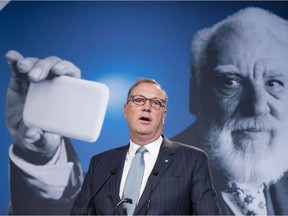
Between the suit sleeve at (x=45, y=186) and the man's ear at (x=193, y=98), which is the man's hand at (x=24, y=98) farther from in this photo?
the man's ear at (x=193, y=98)

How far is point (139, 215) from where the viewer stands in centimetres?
160

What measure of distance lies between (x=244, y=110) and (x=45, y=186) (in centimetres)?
203

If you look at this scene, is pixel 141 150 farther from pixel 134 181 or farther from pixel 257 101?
pixel 257 101

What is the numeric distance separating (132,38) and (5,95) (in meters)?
1.38

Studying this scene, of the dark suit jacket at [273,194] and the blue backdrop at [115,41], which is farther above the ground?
the blue backdrop at [115,41]

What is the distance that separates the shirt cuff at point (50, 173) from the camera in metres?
3.78

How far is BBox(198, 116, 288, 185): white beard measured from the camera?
3.66 metres

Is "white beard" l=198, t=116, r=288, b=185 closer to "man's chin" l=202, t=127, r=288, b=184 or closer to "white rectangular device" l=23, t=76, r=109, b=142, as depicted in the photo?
"man's chin" l=202, t=127, r=288, b=184

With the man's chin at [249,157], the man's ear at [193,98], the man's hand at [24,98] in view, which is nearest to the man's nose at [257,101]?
the man's chin at [249,157]

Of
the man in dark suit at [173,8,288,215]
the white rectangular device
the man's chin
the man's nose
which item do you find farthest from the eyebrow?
the white rectangular device

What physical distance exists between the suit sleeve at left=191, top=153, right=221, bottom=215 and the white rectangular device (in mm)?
2179

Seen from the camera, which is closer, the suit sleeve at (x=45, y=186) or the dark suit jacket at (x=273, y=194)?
the dark suit jacket at (x=273, y=194)

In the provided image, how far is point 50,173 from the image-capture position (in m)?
3.81

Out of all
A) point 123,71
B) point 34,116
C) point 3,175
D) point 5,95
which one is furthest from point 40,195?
point 123,71
